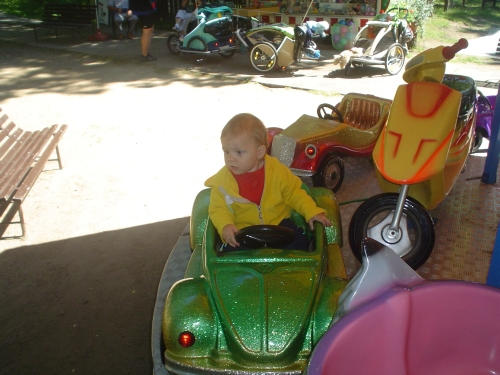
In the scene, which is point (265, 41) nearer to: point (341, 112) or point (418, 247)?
point (341, 112)

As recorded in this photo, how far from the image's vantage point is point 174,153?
556 cm

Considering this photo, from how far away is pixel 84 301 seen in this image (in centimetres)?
317

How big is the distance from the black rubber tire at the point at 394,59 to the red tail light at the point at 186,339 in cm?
776

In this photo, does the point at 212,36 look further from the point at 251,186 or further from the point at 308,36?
the point at 251,186

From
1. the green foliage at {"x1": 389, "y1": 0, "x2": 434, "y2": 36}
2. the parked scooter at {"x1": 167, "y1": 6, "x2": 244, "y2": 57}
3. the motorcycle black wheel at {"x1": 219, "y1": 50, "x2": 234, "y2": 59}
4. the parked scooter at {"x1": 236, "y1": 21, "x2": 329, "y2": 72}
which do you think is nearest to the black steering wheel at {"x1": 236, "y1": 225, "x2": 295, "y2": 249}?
the parked scooter at {"x1": 236, "y1": 21, "x2": 329, "y2": 72}

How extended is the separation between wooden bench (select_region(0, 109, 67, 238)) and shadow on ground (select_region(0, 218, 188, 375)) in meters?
0.41

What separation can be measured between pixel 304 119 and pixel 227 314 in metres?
Answer: 2.76

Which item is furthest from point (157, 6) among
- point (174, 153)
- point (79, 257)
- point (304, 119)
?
point (79, 257)

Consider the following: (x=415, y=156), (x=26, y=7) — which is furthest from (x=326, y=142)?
(x=26, y=7)

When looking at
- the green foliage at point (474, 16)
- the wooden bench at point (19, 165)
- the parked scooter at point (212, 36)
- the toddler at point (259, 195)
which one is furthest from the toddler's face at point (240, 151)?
the green foliage at point (474, 16)

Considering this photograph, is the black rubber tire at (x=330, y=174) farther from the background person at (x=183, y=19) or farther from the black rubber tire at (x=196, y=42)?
the background person at (x=183, y=19)

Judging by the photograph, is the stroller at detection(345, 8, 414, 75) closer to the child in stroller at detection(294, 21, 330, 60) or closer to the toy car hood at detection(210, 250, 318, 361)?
the child in stroller at detection(294, 21, 330, 60)

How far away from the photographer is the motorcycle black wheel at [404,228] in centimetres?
283

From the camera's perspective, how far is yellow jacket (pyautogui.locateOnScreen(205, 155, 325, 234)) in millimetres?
2631
